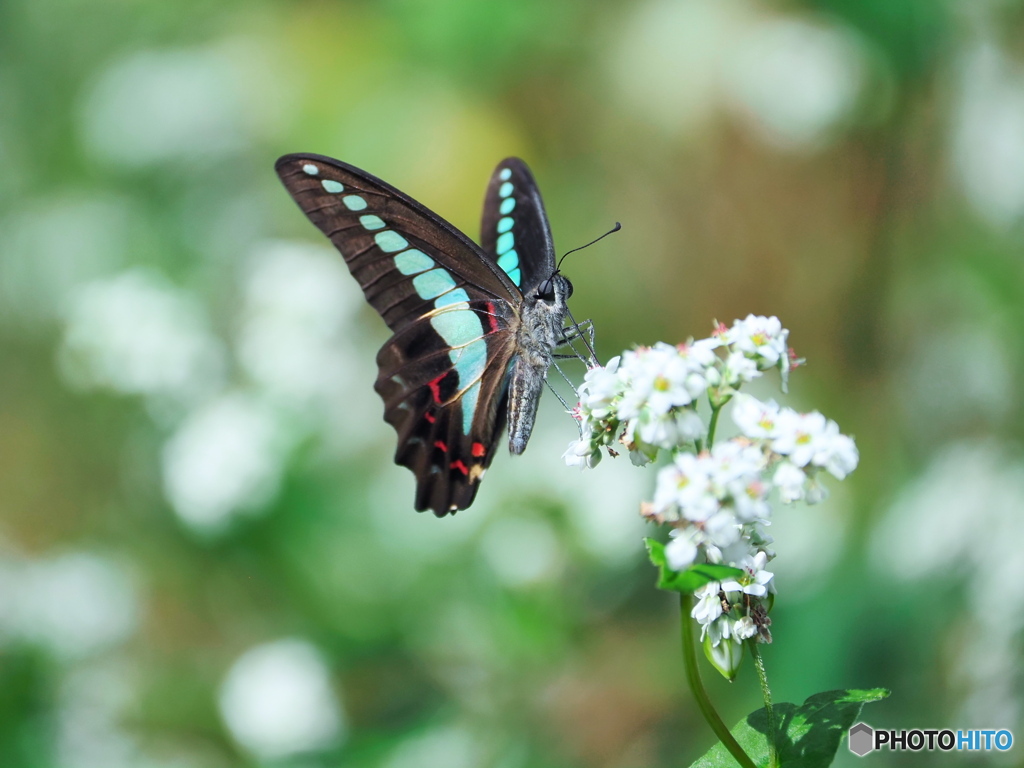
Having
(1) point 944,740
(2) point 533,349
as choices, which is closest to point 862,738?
(1) point 944,740

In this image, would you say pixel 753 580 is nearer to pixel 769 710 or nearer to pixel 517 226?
pixel 769 710

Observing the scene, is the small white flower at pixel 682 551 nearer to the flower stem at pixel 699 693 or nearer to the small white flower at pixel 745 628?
the flower stem at pixel 699 693

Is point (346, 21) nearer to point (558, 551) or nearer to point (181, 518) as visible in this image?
point (181, 518)

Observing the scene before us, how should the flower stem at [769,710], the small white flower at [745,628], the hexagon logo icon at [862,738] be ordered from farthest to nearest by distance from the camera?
the hexagon logo icon at [862,738]
the small white flower at [745,628]
the flower stem at [769,710]

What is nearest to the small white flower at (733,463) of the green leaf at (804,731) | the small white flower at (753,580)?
the small white flower at (753,580)

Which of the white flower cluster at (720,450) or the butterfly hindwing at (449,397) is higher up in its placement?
the butterfly hindwing at (449,397)

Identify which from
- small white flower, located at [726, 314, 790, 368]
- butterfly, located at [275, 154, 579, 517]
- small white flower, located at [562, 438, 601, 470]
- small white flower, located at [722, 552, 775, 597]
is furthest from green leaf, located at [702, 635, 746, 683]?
butterfly, located at [275, 154, 579, 517]

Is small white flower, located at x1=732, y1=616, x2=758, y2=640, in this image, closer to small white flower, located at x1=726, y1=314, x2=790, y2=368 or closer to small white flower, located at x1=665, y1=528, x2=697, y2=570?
small white flower, located at x1=665, y1=528, x2=697, y2=570
